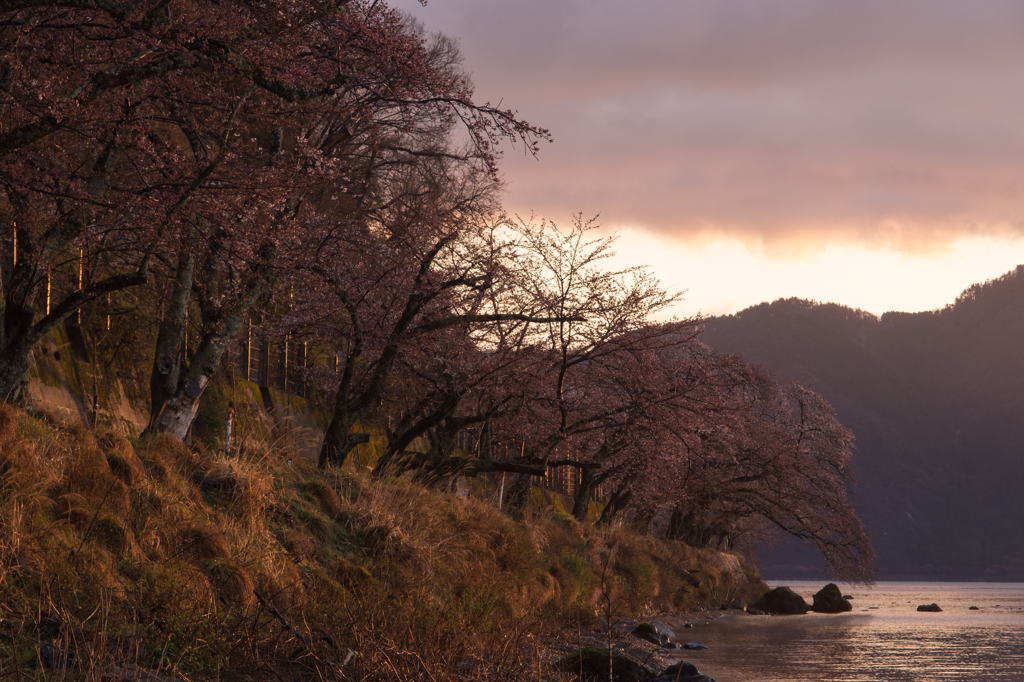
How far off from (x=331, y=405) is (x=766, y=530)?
4368 cm

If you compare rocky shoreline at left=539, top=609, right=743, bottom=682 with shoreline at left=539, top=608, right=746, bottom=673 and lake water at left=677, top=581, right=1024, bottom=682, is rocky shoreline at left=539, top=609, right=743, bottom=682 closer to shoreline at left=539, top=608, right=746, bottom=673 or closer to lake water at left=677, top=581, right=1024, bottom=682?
shoreline at left=539, top=608, right=746, bottom=673

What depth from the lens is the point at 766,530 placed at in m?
65.1

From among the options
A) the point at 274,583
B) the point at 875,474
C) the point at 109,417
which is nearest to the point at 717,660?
the point at 274,583

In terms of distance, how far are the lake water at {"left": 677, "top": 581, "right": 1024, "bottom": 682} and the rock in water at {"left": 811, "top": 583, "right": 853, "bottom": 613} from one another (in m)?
9.94

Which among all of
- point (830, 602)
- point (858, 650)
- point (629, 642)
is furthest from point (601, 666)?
point (830, 602)

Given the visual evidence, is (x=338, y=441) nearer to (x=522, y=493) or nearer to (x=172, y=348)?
(x=172, y=348)

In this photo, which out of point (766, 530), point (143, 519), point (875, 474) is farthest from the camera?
point (875, 474)

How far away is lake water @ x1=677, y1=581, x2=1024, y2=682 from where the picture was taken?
1652cm

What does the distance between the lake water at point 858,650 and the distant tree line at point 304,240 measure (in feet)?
14.2

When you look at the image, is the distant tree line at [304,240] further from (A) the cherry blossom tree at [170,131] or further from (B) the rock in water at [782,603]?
(B) the rock in water at [782,603]

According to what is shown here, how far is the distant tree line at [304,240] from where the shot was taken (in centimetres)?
947

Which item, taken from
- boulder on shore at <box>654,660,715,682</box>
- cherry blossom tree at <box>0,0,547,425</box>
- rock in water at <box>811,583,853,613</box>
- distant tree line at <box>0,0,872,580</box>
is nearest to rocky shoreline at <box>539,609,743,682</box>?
boulder on shore at <box>654,660,715,682</box>

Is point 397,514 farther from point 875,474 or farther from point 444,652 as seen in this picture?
point 875,474

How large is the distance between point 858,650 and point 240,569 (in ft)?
56.9
